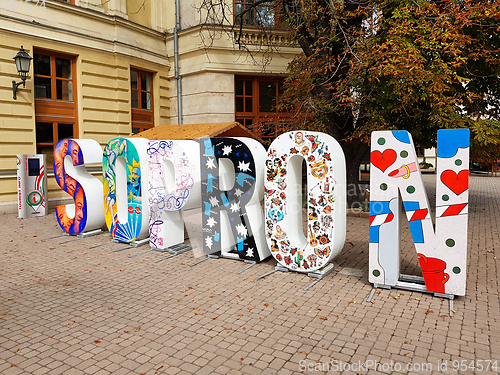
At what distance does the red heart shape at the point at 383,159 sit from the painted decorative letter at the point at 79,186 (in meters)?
6.49

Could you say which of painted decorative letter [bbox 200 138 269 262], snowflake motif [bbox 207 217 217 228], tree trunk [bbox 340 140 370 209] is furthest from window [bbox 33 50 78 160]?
tree trunk [bbox 340 140 370 209]

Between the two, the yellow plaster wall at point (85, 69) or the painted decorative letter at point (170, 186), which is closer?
the painted decorative letter at point (170, 186)

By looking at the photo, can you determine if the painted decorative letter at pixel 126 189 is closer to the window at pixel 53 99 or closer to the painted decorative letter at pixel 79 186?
the painted decorative letter at pixel 79 186

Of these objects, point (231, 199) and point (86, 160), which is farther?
point (86, 160)

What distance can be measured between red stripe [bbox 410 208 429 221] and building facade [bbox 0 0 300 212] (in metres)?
7.04

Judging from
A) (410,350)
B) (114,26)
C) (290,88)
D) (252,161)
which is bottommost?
(410,350)

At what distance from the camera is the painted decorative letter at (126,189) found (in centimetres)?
818

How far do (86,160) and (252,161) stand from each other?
4480 mm

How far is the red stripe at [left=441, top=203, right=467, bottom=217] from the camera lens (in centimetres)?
517

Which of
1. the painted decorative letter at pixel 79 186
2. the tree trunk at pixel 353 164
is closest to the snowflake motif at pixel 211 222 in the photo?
the painted decorative letter at pixel 79 186

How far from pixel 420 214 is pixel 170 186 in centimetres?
482

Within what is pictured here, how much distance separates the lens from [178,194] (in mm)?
7691

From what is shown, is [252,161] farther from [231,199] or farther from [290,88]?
[290,88]

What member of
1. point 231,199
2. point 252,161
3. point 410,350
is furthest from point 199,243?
point 410,350
